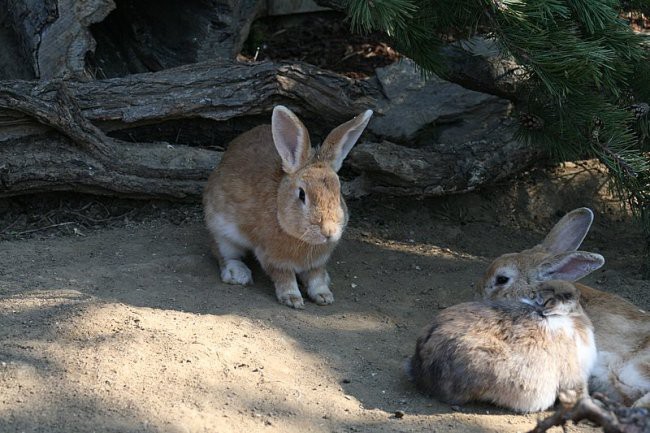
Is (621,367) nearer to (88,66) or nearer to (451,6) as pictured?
(451,6)

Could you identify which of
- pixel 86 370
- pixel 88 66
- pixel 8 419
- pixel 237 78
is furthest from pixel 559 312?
pixel 88 66

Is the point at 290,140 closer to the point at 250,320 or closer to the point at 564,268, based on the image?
the point at 250,320

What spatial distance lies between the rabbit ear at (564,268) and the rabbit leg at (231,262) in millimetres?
2006

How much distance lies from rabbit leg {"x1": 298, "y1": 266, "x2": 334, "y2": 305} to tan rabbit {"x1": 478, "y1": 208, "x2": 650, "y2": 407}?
107 centimetres

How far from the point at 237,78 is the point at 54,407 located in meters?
3.53

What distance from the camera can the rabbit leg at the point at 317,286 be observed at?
626cm

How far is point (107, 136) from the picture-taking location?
7152 mm

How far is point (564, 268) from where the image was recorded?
572cm

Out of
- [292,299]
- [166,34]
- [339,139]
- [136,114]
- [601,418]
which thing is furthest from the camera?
[166,34]

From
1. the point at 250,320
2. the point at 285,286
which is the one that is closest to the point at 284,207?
the point at 285,286

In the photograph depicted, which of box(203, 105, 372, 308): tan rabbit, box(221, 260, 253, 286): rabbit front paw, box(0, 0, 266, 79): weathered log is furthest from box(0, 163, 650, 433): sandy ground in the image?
box(0, 0, 266, 79): weathered log

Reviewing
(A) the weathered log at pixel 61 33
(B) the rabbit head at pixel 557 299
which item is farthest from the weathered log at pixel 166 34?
(B) the rabbit head at pixel 557 299

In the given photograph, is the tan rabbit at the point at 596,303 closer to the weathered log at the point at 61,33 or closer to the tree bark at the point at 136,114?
the tree bark at the point at 136,114

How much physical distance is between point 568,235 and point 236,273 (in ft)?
7.37
